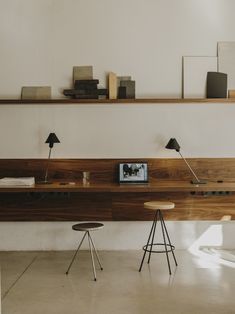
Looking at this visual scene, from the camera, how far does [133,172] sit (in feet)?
17.2

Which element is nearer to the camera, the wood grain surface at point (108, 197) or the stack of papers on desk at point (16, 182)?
the stack of papers on desk at point (16, 182)

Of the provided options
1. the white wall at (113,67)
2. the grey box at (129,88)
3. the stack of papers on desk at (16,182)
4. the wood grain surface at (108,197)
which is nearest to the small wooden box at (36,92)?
the white wall at (113,67)

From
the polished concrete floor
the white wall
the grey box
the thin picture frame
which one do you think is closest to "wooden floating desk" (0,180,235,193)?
the thin picture frame

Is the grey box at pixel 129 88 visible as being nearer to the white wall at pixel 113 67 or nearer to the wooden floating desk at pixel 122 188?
the white wall at pixel 113 67

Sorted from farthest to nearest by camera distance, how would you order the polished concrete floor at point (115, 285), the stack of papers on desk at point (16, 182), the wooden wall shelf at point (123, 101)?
the wooden wall shelf at point (123, 101), the stack of papers on desk at point (16, 182), the polished concrete floor at point (115, 285)

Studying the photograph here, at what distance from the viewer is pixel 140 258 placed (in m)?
5.09

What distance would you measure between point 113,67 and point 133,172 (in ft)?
3.85

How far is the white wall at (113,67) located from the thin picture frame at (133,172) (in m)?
0.16

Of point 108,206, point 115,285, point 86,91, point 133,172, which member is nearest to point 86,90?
point 86,91

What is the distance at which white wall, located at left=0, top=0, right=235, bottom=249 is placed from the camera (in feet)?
17.2

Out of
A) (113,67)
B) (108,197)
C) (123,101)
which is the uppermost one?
(113,67)

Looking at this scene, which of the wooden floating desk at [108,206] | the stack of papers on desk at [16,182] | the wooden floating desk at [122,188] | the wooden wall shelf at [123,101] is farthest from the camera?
the wooden floating desk at [108,206]

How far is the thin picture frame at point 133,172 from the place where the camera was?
5215mm

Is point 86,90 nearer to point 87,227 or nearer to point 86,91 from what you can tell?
point 86,91
